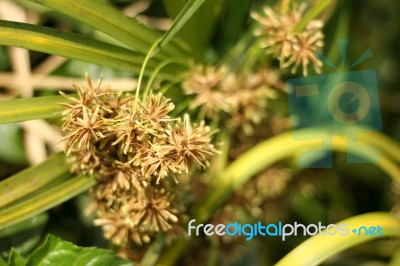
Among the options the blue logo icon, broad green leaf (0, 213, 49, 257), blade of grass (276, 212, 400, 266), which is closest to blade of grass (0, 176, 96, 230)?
broad green leaf (0, 213, 49, 257)

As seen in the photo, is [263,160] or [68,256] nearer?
[68,256]

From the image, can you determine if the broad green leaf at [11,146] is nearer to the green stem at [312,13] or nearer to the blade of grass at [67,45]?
the blade of grass at [67,45]

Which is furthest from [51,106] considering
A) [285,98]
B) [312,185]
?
[312,185]

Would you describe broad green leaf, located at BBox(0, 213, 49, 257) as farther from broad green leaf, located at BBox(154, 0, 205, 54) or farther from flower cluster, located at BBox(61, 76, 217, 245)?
broad green leaf, located at BBox(154, 0, 205, 54)

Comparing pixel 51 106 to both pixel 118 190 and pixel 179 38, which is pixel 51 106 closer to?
pixel 118 190

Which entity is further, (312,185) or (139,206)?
(312,185)

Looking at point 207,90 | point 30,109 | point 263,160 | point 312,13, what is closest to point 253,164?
point 263,160

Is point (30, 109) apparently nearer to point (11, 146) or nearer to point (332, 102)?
point (11, 146)
